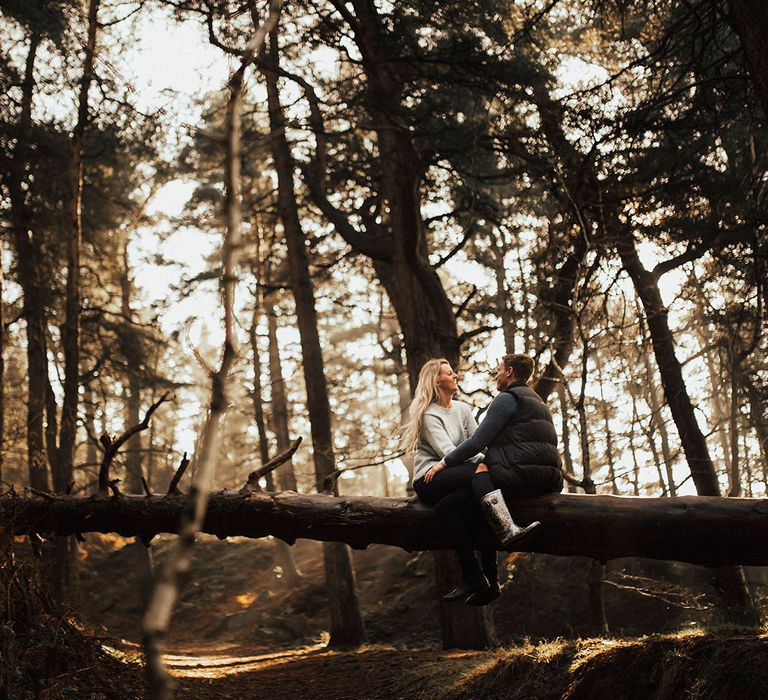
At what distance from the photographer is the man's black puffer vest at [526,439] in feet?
17.8

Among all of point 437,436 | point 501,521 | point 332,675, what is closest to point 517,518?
point 501,521

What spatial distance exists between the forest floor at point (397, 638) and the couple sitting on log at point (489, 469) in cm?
111

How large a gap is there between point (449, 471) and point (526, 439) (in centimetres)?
62

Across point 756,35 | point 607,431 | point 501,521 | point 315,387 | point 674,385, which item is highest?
point 756,35

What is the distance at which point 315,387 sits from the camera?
13.8 metres

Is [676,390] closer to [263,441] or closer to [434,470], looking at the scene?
[434,470]

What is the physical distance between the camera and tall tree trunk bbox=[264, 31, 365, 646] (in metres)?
12.8

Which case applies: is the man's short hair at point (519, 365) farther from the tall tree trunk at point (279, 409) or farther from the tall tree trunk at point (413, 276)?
the tall tree trunk at point (279, 409)

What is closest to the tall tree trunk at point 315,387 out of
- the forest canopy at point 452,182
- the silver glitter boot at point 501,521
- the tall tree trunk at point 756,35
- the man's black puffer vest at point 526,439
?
the forest canopy at point 452,182

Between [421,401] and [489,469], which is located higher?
[421,401]

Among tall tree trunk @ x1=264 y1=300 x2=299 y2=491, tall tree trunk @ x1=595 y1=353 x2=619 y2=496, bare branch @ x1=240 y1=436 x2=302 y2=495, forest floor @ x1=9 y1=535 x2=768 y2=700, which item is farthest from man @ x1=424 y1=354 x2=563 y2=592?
tall tree trunk @ x1=264 y1=300 x2=299 y2=491

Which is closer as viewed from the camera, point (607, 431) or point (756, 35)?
point (756, 35)

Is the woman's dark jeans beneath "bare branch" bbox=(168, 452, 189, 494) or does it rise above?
beneath

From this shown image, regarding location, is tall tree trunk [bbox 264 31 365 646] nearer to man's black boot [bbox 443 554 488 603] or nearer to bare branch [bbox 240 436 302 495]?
bare branch [bbox 240 436 302 495]
